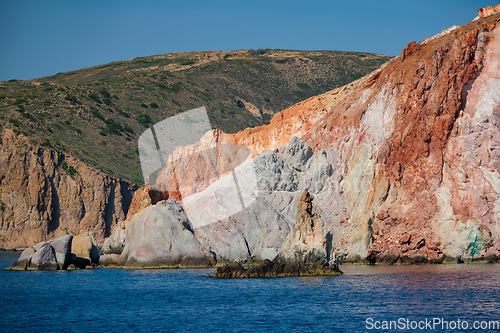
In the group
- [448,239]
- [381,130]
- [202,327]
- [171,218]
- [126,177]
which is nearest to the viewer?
[202,327]

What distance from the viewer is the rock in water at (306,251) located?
52031mm

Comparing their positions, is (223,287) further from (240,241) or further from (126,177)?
(126,177)

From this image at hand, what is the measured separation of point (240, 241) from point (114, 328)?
36.8 meters

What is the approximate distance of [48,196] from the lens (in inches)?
4510

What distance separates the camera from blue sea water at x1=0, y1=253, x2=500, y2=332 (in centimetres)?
3319

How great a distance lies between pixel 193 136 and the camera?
155 meters

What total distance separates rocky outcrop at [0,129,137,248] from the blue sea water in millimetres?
57624

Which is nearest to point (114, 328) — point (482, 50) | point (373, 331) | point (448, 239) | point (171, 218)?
point (373, 331)

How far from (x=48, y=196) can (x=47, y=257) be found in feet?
177

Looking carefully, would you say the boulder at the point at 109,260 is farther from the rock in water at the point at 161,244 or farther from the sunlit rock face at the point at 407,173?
→ the sunlit rock face at the point at 407,173

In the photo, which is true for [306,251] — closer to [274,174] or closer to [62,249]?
[274,174]

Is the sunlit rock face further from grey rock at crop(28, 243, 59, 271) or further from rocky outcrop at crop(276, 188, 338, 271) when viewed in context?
grey rock at crop(28, 243, 59, 271)

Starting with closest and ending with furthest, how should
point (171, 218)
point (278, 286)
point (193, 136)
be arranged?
point (278, 286)
point (171, 218)
point (193, 136)

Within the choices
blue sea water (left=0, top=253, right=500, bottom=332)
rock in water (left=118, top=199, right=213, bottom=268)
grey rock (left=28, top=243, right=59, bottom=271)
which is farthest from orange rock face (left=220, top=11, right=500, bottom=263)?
grey rock (left=28, top=243, right=59, bottom=271)
